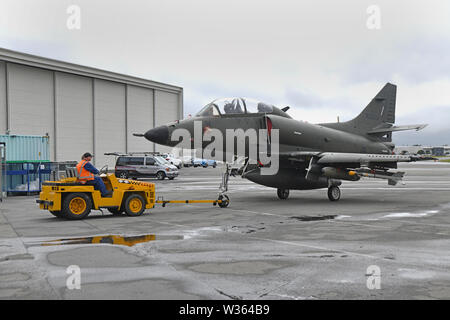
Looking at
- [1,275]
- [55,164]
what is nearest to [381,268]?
[1,275]

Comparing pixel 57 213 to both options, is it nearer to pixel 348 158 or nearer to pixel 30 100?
pixel 348 158

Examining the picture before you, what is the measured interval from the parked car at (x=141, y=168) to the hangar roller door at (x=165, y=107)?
82.6 feet

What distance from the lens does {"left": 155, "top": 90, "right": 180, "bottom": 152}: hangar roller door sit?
199 feet

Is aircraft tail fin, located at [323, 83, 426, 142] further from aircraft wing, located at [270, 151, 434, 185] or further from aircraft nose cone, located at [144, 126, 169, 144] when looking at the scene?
Result: aircraft nose cone, located at [144, 126, 169, 144]

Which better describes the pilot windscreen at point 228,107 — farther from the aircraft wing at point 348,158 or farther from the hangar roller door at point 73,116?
the hangar roller door at point 73,116

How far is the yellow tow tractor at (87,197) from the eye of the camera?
11.6 meters

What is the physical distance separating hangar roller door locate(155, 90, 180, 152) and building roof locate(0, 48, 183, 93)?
89 cm

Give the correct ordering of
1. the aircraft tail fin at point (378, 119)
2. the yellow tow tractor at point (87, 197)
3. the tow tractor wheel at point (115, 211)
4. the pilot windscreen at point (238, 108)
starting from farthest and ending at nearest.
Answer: the aircraft tail fin at point (378, 119) < the pilot windscreen at point (238, 108) < the tow tractor wheel at point (115, 211) < the yellow tow tractor at point (87, 197)

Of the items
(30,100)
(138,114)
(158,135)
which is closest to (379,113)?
(158,135)

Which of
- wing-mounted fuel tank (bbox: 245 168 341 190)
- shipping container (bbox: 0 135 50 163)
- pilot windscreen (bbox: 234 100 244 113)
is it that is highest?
pilot windscreen (bbox: 234 100 244 113)

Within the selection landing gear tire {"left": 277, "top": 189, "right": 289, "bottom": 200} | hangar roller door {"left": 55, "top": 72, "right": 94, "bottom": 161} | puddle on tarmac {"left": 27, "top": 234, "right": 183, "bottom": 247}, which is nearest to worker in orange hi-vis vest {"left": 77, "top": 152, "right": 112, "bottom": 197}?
puddle on tarmac {"left": 27, "top": 234, "right": 183, "bottom": 247}

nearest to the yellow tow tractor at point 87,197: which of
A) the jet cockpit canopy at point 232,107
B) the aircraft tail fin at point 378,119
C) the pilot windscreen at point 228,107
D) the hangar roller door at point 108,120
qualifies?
the jet cockpit canopy at point 232,107
